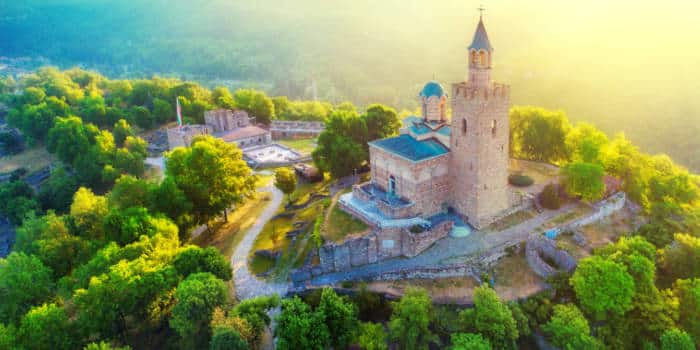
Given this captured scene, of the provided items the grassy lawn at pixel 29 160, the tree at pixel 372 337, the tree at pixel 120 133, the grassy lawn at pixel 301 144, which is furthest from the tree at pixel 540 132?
the grassy lawn at pixel 29 160

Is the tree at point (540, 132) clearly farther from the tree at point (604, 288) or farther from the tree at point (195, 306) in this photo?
the tree at point (195, 306)

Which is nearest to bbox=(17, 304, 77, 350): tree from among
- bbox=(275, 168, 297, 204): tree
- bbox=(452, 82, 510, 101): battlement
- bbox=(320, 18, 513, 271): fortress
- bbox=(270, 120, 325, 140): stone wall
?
bbox=(320, 18, 513, 271): fortress

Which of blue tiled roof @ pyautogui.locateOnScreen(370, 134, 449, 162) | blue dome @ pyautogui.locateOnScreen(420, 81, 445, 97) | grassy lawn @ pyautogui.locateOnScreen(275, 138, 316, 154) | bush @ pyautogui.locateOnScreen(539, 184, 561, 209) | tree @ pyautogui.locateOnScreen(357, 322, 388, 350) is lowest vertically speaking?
tree @ pyautogui.locateOnScreen(357, 322, 388, 350)

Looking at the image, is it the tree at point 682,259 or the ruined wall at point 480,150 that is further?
the ruined wall at point 480,150

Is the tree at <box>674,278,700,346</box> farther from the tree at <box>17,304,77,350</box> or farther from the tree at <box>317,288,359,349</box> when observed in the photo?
the tree at <box>17,304,77,350</box>


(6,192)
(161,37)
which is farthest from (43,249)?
(161,37)

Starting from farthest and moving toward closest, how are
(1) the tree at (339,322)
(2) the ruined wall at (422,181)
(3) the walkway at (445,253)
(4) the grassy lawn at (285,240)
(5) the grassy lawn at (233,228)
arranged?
(5) the grassy lawn at (233,228) < (2) the ruined wall at (422,181) < (4) the grassy lawn at (285,240) < (3) the walkway at (445,253) < (1) the tree at (339,322)
